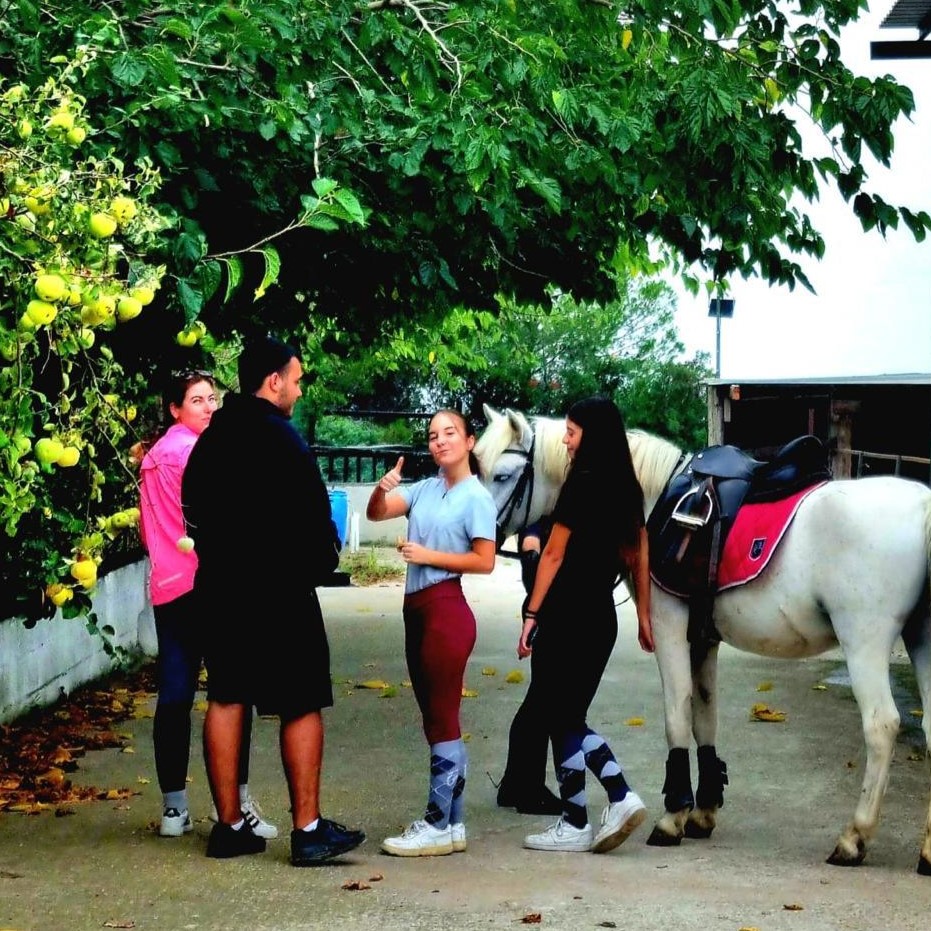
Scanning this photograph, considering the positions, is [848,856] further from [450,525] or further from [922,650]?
[450,525]

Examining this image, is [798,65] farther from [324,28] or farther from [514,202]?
[324,28]

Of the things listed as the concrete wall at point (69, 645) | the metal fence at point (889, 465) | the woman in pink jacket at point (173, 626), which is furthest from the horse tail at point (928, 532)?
the metal fence at point (889, 465)

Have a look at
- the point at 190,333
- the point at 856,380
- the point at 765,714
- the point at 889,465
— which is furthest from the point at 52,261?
the point at 889,465

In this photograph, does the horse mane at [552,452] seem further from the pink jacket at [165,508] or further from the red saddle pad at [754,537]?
the pink jacket at [165,508]

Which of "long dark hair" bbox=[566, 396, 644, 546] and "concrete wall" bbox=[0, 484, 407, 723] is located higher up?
"long dark hair" bbox=[566, 396, 644, 546]

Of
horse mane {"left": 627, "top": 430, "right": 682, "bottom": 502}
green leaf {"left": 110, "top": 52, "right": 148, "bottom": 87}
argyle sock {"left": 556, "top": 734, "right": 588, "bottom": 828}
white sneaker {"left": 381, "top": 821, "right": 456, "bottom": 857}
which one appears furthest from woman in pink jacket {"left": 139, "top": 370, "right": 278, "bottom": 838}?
horse mane {"left": 627, "top": 430, "right": 682, "bottom": 502}

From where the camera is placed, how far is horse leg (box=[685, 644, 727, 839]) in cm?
639

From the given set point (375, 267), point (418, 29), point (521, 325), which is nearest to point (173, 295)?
point (418, 29)

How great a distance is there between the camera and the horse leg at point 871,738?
5.81 meters

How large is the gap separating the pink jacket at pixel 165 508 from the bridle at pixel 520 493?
1340mm

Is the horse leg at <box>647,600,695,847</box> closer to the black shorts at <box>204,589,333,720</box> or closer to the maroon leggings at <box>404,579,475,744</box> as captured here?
the maroon leggings at <box>404,579,475,744</box>

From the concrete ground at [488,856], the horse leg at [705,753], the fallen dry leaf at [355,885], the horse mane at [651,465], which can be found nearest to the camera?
the concrete ground at [488,856]

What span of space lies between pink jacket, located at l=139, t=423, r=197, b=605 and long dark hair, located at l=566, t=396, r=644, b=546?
156 centimetres

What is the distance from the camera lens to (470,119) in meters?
7.01
